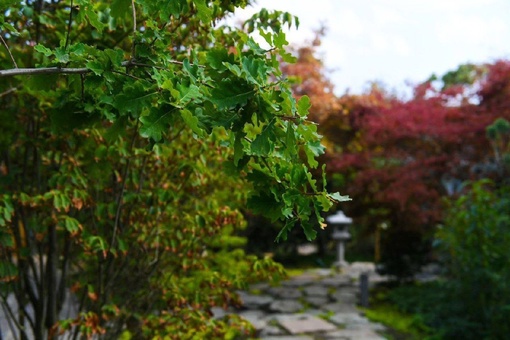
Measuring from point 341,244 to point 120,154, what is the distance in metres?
9.19

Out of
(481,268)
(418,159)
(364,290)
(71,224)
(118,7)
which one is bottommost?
(364,290)

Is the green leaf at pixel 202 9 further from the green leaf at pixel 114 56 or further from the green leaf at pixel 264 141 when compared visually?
the green leaf at pixel 264 141

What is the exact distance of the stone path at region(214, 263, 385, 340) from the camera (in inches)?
204

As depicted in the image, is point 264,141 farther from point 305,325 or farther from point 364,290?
point 364,290

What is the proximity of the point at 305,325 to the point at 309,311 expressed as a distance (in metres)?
0.90

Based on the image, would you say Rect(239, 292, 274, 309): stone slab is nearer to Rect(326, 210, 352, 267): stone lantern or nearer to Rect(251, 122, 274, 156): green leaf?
Rect(326, 210, 352, 267): stone lantern

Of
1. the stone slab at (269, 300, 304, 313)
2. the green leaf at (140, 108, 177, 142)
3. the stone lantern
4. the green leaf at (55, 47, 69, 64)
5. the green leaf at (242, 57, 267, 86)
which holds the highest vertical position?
the green leaf at (55, 47, 69, 64)

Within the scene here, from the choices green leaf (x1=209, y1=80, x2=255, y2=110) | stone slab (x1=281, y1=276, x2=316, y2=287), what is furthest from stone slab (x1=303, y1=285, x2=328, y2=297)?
green leaf (x1=209, y1=80, x2=255, y2=110)

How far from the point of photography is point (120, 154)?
2.23 meters

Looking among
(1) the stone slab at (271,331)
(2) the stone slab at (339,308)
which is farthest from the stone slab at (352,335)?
(2) the stone slab at (339,308)

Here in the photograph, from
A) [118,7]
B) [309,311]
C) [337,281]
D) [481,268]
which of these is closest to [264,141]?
[118,7]

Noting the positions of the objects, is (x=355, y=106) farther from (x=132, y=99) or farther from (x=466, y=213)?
(x=132, y=99)

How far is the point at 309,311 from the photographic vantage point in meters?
6.36

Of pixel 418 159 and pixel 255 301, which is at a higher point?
pixel 418 159
